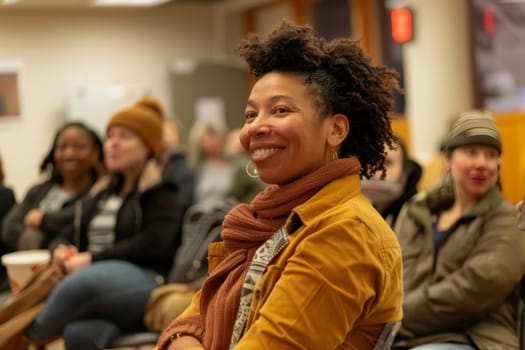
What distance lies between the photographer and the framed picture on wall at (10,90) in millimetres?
9461

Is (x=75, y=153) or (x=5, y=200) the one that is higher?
(x=75, y=153)

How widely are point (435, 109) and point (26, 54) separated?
514 cm

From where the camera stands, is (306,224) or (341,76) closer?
(306,224)

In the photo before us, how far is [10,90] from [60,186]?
5556 millimetres

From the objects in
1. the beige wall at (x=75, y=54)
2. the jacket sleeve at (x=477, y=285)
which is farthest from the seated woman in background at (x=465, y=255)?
the beige wall at (x=75, y=54)

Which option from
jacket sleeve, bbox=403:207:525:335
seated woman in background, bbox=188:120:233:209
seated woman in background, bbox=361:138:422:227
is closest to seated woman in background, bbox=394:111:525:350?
jacket sleeve, bbox=403:207:525:335

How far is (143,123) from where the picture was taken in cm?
365

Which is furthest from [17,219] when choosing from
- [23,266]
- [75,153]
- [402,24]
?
[402,24]

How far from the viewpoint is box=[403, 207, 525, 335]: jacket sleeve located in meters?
2.56

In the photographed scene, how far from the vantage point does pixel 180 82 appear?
10.2 meters

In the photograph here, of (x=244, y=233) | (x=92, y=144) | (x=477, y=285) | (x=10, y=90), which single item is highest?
(x=10, y=90)

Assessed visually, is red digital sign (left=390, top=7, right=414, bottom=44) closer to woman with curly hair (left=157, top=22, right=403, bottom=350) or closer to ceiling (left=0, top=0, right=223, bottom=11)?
ceiling (left=0, top=0, right=223, bottom=11)

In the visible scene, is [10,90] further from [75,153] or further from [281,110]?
[281,110]

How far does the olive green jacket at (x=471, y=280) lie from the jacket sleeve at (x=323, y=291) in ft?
3.34
